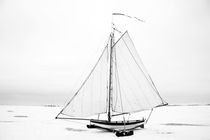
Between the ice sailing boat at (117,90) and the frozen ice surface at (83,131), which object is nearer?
the frozen ice surface at (83,131)

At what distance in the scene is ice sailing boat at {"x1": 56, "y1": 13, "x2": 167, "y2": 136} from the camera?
25266 millimetres

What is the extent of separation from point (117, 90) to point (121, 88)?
471 millimetres

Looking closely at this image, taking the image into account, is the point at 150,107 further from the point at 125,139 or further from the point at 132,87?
the point at 125,139

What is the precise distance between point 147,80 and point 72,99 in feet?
25.8

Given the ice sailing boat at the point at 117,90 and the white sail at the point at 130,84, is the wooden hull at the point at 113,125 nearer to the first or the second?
the ice sailing boat at the point at 117,90

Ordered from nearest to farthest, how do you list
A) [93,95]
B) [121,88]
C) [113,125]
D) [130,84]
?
[113,125], [93,95], [130,84], [121,88]

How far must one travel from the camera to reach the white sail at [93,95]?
24.9 metres

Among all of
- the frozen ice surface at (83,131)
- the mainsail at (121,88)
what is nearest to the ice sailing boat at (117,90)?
the mainsail at (121,88)

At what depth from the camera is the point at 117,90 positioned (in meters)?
26.4

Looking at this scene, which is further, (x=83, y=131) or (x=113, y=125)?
(x=83, y=131)

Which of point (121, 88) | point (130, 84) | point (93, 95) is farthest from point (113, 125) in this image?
point (130, 84)

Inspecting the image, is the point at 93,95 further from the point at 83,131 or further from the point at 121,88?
the point at 83,131

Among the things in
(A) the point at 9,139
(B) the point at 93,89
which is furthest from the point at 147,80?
(A) the point at 9,139

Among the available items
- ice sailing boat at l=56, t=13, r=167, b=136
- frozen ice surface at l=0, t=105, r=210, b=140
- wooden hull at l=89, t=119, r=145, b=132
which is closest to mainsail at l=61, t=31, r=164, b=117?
ice sailing boat at l=56, t=13, r=167, b=136
